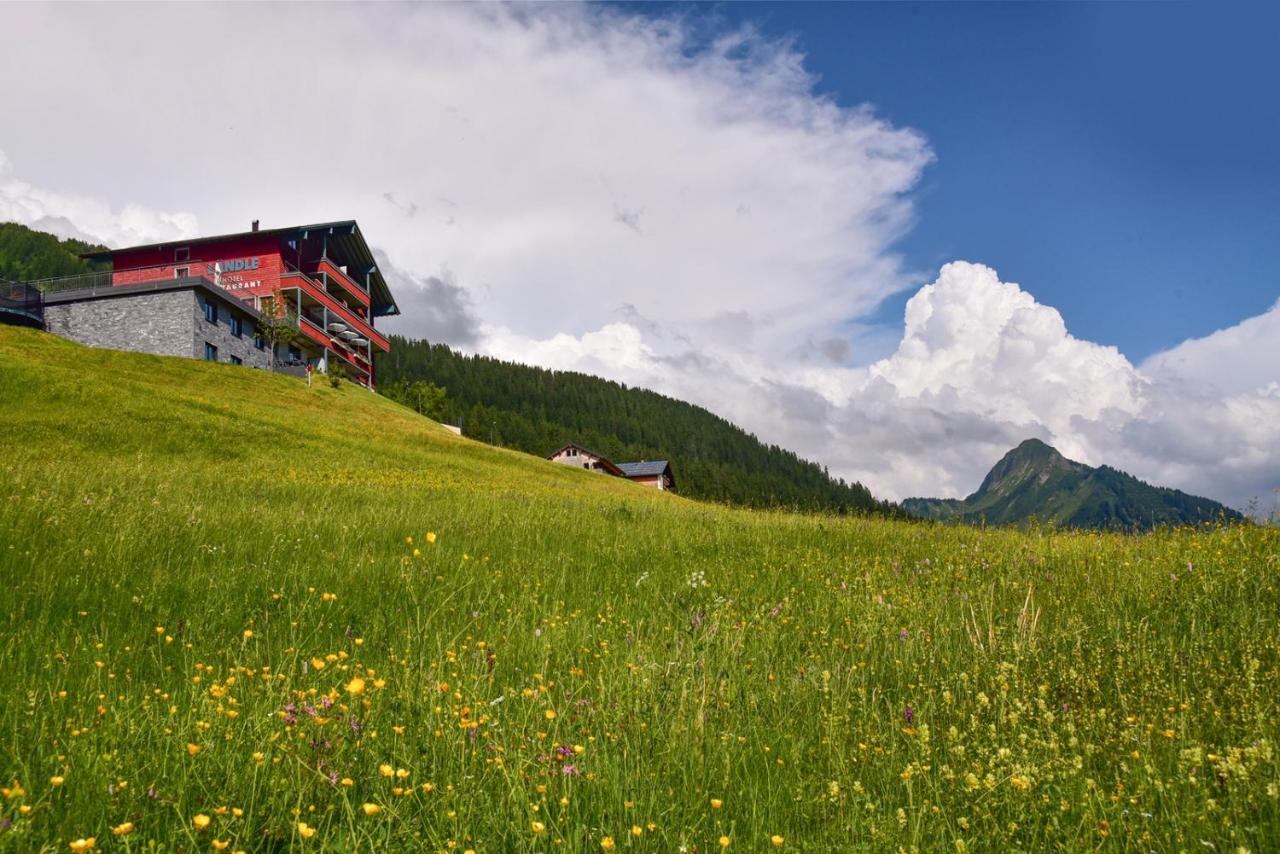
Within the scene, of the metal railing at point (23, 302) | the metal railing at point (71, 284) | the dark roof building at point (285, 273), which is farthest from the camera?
the dark roof building at point (285, 273)

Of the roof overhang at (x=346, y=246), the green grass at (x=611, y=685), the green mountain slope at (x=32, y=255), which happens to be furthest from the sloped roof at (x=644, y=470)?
the green mountain slope at (x=32, y=255)

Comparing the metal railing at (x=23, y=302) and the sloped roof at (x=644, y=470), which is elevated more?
the metal railing at (x=23, y=302)

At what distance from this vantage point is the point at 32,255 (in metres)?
181

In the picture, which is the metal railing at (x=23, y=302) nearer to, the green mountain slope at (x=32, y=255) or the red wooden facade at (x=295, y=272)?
the red wooden facade at (x=295, y=272)

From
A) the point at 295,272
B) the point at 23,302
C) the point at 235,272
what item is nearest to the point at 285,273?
the point at 295,272

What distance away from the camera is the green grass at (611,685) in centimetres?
255

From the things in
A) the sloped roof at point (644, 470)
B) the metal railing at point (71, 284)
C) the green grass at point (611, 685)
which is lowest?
the green grass at point (611, 685)

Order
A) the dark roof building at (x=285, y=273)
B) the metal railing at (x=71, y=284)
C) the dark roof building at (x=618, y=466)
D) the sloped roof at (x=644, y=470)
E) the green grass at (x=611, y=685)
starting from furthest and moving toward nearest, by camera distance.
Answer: the sloped roof at (x=644, y=470)
the dark roof building at (x=618, y=466)
the dark roof building at (x=285, y=273)
the metal railing at (x=71, y=284)
the green grass at (x=611, y=685)

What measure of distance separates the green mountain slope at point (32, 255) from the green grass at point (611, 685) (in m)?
218

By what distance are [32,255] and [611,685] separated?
244402 mm

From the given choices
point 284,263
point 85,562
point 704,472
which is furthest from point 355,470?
point 704,472

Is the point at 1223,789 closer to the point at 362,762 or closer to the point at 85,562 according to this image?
the point at 362,762

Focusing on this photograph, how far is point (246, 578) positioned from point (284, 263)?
62443 mm

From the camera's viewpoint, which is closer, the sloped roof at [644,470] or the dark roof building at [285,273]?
the dark roof building at [285,273]
